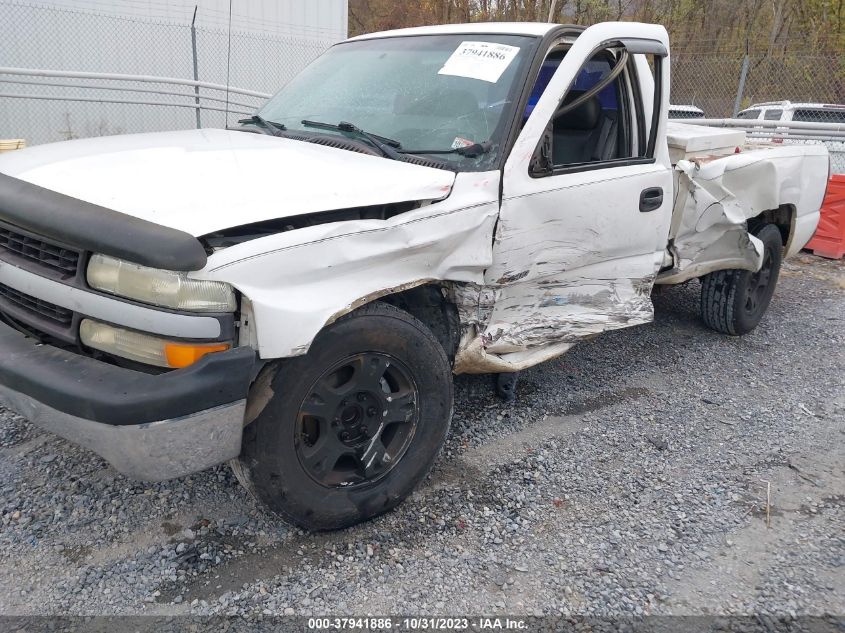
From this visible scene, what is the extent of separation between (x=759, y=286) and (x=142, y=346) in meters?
4.50

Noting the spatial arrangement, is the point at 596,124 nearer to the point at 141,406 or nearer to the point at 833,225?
the point at 141,406

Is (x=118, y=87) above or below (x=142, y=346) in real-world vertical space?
above

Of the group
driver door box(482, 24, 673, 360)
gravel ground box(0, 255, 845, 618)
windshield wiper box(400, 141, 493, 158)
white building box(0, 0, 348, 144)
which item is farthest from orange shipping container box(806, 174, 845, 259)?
white building box(0, 0, 348, 144)

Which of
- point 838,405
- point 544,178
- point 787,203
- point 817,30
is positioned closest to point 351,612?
point 544,178

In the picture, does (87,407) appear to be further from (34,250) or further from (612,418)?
(612,418)

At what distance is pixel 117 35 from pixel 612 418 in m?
9.37

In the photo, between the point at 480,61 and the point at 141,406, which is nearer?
the point at 141,406

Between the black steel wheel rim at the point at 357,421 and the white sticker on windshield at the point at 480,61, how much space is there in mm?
1437

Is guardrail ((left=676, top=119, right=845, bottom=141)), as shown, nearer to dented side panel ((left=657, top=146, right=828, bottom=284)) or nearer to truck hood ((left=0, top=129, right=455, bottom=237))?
dented side panel ((left=657, top=146, right=828, bottom=284))

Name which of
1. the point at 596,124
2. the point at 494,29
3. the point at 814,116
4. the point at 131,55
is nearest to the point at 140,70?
the point at 131,55

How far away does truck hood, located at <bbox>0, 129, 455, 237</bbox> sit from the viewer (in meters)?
2.14

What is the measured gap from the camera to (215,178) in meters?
2.36

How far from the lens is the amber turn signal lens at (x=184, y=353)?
2074 millimetres

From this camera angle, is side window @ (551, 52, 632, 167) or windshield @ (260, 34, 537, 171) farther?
side window @ (551, 52, 632, 167)
